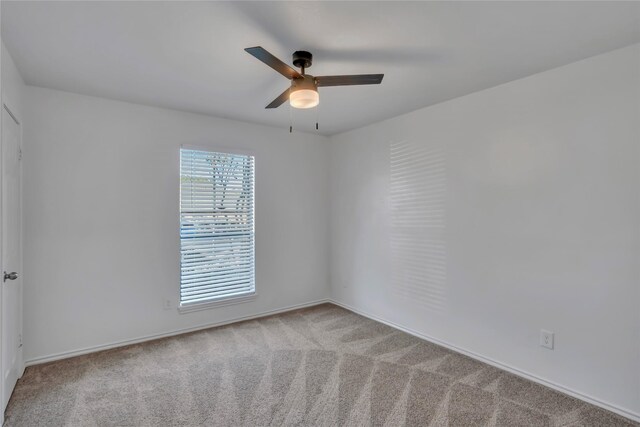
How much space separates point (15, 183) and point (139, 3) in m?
1.84

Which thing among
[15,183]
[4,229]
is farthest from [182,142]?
[4,229]

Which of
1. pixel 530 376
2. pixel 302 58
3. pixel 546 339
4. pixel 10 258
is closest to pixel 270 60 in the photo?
pixel 302 58

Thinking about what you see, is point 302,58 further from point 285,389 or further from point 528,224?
point 285,389

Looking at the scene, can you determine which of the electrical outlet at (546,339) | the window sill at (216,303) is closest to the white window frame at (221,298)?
the window sill at (216,303)

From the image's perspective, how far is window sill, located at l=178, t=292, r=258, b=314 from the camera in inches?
140

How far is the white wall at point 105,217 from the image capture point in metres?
2.85

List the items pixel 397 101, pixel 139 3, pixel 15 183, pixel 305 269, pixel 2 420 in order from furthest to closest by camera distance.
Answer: pixel 305 269
pixel 397 101
pixel 15 183
pixel 2 420
pixel 139 3

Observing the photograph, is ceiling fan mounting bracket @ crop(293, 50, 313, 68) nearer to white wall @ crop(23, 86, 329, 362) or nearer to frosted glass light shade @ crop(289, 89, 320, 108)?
frosted glass light shade @ crop(289, 89, 320, 108)

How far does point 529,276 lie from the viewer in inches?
104

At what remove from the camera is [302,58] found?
2.17m

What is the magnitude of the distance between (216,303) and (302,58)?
2.84 metres

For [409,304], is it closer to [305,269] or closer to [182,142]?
[305,269]

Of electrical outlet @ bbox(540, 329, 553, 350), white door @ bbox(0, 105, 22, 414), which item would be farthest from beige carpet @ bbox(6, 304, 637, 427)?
electrical outlet @ bbox(540, 329, 553, 350)

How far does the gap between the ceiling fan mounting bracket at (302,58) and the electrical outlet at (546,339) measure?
271cm
